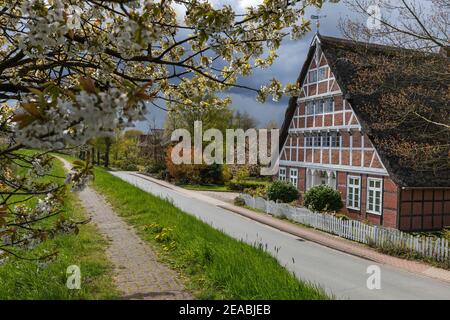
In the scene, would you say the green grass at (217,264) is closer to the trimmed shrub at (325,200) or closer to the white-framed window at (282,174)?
the trimmed shrub at (325,200)

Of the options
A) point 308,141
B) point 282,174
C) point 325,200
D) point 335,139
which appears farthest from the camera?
point 282,174

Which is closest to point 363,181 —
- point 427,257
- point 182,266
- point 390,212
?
point 390,212

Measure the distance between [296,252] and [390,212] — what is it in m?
5.96

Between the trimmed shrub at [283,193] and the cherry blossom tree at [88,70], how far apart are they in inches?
752

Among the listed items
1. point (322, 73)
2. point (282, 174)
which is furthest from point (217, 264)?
point (282, 174)

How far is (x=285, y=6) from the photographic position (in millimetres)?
4324

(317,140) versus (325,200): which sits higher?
(317,140)

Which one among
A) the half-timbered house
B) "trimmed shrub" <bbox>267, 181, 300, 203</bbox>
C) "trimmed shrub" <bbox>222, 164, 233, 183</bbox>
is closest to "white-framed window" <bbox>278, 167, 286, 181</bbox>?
the half-timbered house

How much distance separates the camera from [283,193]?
25344 mm

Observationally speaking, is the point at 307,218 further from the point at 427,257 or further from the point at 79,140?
the point at 79,140

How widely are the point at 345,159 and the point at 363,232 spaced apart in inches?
223

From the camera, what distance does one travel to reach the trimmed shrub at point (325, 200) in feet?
70.6

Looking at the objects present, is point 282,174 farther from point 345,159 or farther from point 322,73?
point 322,73

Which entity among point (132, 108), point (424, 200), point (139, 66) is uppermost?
point (139, 66)
